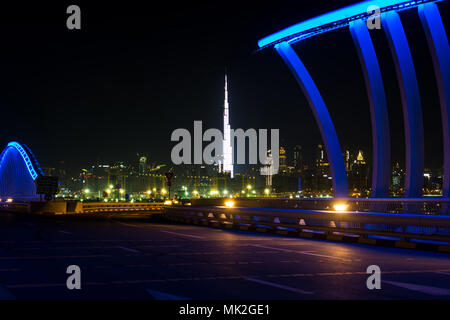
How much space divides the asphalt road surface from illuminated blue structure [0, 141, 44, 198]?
6755 cm

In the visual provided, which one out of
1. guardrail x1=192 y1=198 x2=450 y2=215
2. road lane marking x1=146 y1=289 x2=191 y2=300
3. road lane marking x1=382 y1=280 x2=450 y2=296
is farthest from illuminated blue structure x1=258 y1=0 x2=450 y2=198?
road lane marking x1=146 y1=289 x2=191 y2=300

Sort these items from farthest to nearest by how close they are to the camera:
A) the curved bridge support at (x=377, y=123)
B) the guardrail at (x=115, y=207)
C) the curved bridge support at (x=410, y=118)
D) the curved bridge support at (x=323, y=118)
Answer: the guardrail at (x=115, y=207) → the curved bridge support at (x=323, y=118) → the curved bridge support at (x=377, y=123) → the curved bridge support at (x=410, y=118)

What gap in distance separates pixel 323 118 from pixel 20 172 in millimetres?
63059

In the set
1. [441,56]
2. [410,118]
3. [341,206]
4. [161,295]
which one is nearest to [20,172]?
[341,206]

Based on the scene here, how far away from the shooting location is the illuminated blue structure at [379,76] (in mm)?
29766

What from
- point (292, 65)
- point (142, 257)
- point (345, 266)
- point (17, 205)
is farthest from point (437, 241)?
point (17, 205)

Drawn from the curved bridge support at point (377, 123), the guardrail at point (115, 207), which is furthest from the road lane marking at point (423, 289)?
the guardrail at point (115, 207)

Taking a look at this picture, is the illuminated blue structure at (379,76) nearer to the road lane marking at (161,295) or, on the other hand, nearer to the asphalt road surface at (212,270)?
the asphalt road surface at (212,270)

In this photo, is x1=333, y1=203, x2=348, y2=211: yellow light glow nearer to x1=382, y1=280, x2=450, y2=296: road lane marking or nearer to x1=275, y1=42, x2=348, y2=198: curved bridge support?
x1=275, y1=42, x2=348, y2=198: curved bridge support

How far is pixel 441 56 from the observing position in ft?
97.2

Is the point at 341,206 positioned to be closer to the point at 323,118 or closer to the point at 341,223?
the point at 341,223

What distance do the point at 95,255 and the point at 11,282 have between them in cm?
489
